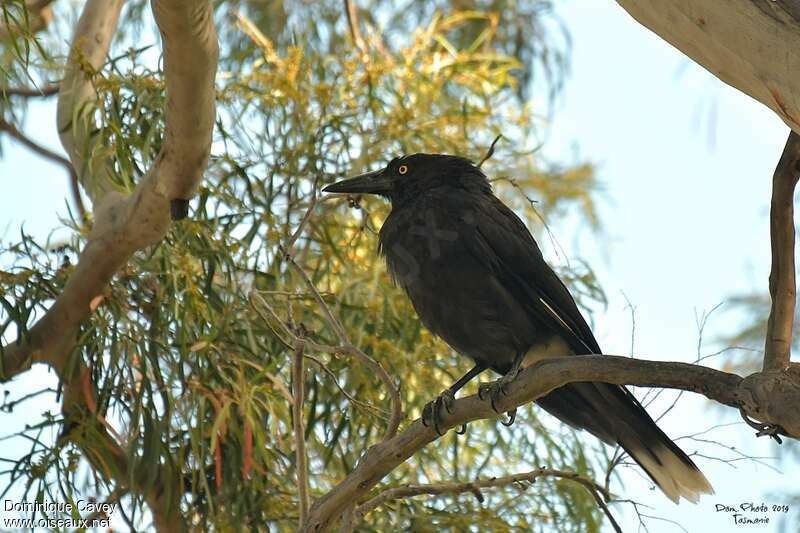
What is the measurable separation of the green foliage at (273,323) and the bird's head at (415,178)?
0.47ft

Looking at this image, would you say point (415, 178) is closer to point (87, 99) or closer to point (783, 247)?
point (87, 99)

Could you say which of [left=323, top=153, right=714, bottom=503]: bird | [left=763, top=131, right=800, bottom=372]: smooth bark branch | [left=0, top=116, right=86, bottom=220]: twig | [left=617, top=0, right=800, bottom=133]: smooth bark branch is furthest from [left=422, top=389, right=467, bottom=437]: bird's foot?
[left=0, top=116, right=86, bottom=220]: twig

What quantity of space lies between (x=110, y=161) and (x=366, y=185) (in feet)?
2.79

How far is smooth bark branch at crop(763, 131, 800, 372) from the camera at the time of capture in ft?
7.94

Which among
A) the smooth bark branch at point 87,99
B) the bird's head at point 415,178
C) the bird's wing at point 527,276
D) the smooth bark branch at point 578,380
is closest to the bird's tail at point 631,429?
the bird's wing at point 527,276

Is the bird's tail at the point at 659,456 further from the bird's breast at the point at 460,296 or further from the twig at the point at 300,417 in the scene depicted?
the twig at the point at 300,417

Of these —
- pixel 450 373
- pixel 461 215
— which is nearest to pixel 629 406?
pixel 461 215

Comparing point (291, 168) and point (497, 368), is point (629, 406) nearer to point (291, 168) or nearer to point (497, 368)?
point (497, 368)

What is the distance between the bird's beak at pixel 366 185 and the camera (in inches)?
153

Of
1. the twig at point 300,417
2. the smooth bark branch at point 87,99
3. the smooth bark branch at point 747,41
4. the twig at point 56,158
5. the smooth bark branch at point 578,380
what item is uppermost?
the twig at point 56,158

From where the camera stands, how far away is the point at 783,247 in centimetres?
245

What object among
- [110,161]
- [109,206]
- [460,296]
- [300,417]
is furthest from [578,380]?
[110,161]

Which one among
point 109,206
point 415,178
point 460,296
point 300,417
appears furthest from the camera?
point 415,178

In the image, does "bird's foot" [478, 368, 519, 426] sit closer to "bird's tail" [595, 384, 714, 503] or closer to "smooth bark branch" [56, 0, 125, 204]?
"bird's tail" [595, 384, 714, 503]
